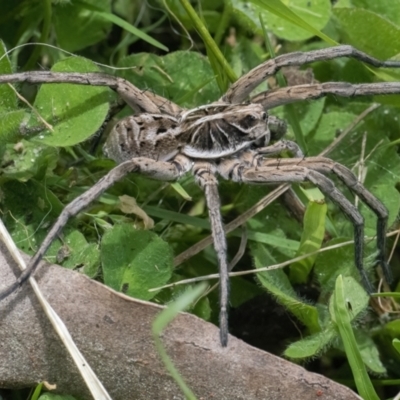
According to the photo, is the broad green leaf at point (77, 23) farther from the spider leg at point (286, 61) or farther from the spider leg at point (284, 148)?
→ the spider leg at point (284, 148)

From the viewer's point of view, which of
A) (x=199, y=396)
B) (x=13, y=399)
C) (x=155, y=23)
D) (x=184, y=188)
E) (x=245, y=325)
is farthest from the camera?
(x=155, y=23)

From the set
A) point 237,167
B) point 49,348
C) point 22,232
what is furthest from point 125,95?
point 49,348

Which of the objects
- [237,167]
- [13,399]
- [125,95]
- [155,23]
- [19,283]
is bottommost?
[13,399]

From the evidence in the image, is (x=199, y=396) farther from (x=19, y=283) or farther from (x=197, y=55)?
(x=197, y=55)

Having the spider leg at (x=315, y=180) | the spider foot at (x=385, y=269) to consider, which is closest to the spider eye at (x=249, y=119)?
the spider leg at (x=315, y=180)

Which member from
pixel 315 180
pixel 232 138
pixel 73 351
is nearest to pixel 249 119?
pixel 232 138

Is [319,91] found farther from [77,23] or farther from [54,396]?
[54,396]
